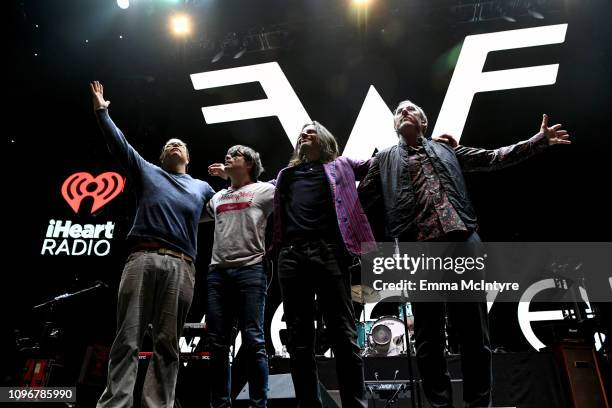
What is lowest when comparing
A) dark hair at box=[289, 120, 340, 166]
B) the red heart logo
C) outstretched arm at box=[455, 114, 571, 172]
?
outstretched arm at box=[455, 114, 571, 172]

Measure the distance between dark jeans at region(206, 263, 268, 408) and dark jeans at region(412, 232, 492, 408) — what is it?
0.99 metres

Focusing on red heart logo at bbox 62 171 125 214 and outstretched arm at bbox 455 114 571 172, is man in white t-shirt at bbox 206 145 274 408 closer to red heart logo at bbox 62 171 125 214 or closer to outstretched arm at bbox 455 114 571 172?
outstretched arm at bbox 455 114 571 172

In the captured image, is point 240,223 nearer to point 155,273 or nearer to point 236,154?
point 236,154

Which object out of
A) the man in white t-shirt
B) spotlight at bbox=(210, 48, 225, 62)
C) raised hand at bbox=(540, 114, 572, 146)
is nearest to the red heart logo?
spotlight at bbox=(210, 48, 225, 62)

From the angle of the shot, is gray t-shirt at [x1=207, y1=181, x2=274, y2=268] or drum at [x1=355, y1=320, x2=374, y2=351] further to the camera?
drum at [x1=355, y1=320, x2=374, y2=351]

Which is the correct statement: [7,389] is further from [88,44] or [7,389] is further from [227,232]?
[88,44]

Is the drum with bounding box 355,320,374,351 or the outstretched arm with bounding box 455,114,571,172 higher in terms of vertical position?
the outstretched arm with bounding box 455,114,571,172

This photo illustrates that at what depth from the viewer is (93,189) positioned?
7.66 meters

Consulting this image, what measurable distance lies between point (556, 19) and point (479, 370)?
5.68 meters

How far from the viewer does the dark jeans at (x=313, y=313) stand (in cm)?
230

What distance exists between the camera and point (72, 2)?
6.41m

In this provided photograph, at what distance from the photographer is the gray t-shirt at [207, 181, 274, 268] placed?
9.94 ft

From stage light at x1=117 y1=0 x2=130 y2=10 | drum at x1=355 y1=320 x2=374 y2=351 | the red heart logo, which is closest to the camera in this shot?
drum at x1=355 y1=320 x2=374 y2=351

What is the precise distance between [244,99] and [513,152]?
189 inches
